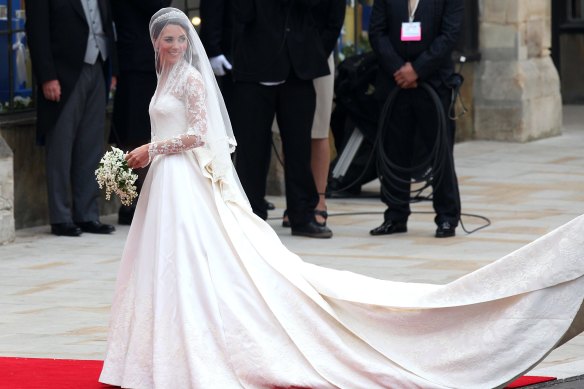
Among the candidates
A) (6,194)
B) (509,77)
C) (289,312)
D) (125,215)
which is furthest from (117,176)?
(509,77)

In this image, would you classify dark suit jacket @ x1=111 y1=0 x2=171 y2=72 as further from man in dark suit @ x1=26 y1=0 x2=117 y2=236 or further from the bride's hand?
the bride's hand

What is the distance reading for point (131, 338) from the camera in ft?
19.9

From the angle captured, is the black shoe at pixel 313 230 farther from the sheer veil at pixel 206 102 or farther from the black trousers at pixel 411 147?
the sheer veil at pixel 206 102

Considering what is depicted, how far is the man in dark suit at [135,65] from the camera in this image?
10484 mm

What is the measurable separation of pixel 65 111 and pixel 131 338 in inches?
173

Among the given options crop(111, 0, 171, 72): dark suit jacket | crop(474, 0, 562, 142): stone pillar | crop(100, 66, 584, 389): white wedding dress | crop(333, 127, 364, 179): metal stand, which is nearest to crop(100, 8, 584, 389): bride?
crop(100, 66, 584, 389): white wedding dress

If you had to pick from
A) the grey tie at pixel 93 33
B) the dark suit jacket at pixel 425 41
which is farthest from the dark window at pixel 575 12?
the grey tie at pixel 93 33

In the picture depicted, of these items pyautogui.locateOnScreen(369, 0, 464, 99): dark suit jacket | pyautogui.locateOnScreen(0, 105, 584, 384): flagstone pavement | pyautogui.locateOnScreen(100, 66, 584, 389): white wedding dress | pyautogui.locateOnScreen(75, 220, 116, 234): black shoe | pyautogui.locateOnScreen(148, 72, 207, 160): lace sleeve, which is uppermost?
pyautogui.locateOnScreen(369, 0, 464, 99): dark suit jacket

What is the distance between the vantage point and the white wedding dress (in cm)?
573

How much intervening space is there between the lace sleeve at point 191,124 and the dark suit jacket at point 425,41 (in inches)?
144

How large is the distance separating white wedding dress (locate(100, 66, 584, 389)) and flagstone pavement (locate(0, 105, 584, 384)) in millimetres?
606

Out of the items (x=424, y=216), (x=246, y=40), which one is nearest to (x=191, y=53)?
(x=246, y=40)

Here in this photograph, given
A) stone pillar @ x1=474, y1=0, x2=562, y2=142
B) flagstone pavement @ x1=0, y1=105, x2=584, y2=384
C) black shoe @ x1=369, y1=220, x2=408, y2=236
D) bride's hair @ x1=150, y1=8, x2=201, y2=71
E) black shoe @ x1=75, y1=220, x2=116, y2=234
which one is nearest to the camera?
bride's hair @ x1=150, y1=8, x2=201, y2=71

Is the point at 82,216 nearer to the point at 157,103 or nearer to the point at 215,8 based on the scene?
the point at 215,8
